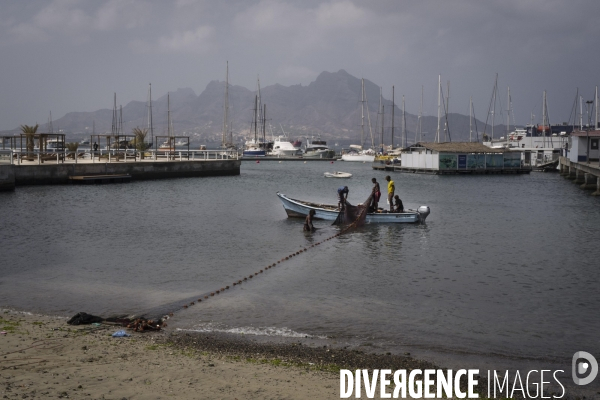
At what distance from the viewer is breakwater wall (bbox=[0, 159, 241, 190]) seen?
46.8 metres

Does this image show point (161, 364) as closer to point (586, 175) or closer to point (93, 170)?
point (93, 170)

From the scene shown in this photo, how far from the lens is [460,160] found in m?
76.8

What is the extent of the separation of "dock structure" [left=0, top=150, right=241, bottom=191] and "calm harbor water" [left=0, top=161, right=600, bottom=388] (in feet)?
28.2

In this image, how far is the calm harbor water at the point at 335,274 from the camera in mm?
13664

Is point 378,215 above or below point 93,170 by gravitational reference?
below

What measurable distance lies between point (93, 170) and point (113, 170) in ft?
8.47

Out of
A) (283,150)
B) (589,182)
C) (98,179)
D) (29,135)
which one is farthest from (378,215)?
Result: (283,150)

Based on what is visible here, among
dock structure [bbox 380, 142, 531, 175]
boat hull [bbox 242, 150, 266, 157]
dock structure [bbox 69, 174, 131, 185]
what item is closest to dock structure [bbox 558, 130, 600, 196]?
dock structure [bbox 380, 142, 531, 175]

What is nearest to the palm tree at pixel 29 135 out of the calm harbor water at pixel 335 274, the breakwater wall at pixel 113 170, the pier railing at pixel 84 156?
the pier railing at pixel 84 156

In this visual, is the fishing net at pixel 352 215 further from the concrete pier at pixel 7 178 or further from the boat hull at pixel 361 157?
the boat hull at pixel 361 157

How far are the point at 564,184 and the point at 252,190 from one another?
105ft

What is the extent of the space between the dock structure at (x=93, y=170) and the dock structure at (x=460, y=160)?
24.0 m

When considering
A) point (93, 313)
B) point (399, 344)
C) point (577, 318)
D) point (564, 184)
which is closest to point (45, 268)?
point (93, 313)

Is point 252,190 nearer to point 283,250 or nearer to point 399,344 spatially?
point 283,250
